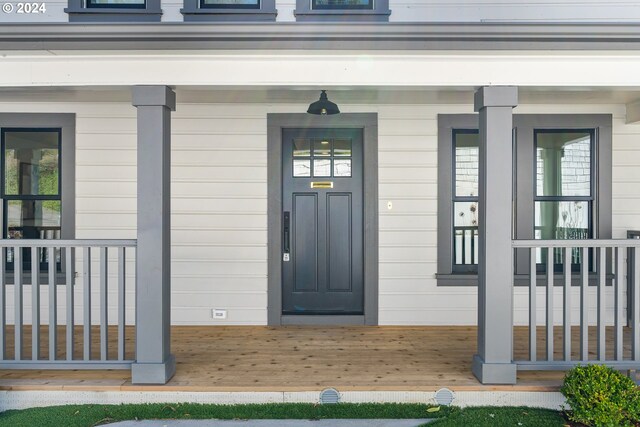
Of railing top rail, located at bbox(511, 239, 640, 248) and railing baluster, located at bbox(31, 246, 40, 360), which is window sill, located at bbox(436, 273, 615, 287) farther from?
railing baluster, located at bbox(31, 246, 40, 360)

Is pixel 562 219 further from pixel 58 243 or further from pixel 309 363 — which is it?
pixel 58 243

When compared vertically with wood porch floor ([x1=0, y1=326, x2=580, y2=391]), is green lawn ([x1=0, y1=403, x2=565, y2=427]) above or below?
below

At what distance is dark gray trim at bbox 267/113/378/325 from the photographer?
503 cm

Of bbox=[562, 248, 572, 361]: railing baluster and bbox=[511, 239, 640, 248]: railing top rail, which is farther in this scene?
bbox=[562, 248, 572, 361]: railing baluster

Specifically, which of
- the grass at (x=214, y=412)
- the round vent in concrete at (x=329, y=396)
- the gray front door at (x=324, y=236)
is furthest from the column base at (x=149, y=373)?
the gray front door at (x=324, y=236)

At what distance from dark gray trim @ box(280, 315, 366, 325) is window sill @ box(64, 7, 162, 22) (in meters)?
3.11

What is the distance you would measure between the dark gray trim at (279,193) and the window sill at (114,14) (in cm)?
153

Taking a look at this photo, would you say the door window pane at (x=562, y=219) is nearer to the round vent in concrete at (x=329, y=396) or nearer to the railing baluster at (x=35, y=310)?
the round vent in concrete at (x=329, y=396)

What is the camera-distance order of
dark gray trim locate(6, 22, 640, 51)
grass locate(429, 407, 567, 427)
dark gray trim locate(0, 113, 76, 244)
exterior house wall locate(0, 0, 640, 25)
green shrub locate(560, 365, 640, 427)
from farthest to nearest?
dark gray trim locate(0, 113, 76, 244)
exterior house wall locate(0, 0, 640, 25)
dark gray trim locate(6, 22, 640, 51)
grass locate(429, 407, 567, 427)
green shrub locate(560, 365, 640, 427)

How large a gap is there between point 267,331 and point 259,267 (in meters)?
0.67

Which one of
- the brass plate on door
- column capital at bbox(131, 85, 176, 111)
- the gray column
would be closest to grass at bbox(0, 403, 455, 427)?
the gray column

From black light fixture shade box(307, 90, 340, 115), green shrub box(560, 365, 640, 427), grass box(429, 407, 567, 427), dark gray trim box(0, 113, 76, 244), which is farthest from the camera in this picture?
dark gray trim box(0, 113, 76, 244)

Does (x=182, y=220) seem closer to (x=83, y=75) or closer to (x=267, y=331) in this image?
(x=267, y=331)

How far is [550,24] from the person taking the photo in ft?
11.0
